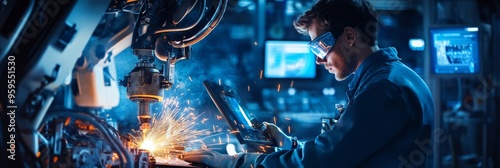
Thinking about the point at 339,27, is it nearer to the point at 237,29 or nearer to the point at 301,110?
the point at 301,110

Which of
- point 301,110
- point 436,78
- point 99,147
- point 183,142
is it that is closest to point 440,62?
point 436,78

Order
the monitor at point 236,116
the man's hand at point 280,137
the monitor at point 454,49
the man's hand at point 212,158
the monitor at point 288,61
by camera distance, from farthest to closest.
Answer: the monitor at point 288,61 < the monitor at point 454,49 < the man's hand at point 280,137 < the monitor at point 236,116 < the man's hand at point 212,158

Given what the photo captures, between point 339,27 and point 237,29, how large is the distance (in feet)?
Result: 26.5

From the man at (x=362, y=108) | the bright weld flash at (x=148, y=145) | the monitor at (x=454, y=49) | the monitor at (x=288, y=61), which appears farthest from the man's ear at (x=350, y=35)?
the monitor at (x=288, y=61)

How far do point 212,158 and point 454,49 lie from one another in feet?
14.8

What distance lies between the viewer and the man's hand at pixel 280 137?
2.91m

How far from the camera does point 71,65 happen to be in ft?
10.0

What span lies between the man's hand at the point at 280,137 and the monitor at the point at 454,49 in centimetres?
390

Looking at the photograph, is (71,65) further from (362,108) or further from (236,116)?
(362,108)

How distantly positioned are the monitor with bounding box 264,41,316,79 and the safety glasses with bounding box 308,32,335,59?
6629 millimetres

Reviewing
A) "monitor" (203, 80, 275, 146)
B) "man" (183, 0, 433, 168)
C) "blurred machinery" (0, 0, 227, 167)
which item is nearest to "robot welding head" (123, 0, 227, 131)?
"blurred machinery" (0, 0, 227, 167)

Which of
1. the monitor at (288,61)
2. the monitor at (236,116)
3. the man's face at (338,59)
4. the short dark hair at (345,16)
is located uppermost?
the monitor at (288,61)

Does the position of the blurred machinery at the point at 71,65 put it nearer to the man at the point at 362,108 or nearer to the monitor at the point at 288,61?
the man at the point at 362,108

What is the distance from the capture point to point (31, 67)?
9.00 feet
